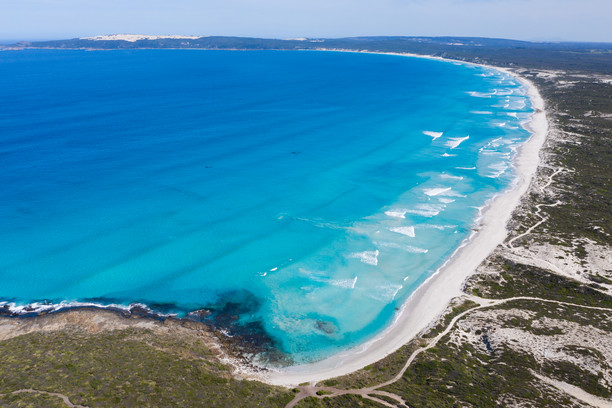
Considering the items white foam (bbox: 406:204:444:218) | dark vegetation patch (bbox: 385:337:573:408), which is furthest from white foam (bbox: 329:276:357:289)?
white foam (bbox: 406:204:444:218)

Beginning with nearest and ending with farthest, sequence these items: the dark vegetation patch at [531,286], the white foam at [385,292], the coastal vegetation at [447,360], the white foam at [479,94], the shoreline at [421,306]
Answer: the coastal vegetation at [447,360] → the shoreline at [421,306] → the dark vegetation patch at [531,286] → the white foam at [385,292] → the white foam at [479,94]

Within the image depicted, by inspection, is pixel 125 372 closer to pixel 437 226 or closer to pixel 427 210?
pixel 437 226

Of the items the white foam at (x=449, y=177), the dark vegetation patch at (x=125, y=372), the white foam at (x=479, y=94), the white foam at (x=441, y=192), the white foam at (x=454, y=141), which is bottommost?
the dark vegetation patch at (x=125, y=372)

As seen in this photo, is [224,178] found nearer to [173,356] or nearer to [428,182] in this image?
[428,182]

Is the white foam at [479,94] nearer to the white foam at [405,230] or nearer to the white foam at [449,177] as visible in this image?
the white foam at [449,177]

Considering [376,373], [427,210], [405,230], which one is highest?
[427,210]

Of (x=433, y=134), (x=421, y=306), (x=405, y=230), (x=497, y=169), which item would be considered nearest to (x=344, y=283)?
(x=421, y=306)

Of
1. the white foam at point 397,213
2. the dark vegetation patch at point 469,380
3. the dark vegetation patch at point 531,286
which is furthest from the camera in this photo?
the white foam at point 397,213

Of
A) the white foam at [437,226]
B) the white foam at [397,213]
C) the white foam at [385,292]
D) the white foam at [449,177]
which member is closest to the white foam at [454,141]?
the white foam at [449,177]
